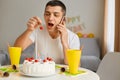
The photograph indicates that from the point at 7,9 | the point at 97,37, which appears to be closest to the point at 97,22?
the point at 97,37

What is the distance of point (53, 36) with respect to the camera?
2.06 meters

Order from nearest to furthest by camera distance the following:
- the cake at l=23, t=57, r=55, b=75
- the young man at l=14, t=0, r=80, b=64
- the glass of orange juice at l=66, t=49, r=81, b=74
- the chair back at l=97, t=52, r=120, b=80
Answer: the cake at l=23, t=57, r=55, b=75 → the glass of orange juice at l=66, t=49, r=81, b=74 → the chair back at l=97, t=52, r=120, b=80 → the young man at l=14, t=0, r=80, b=64

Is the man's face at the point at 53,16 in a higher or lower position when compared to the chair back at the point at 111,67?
higher

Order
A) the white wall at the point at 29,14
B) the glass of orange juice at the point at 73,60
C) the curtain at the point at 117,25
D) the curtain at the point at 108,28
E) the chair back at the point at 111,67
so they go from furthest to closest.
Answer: the white wall at the point at 29,14 < the curtain at the point at 108,28 < the curtain at the point at 117,25 < the chair back at the point at 111,67 < the glass of orange juice at the point at 73,60

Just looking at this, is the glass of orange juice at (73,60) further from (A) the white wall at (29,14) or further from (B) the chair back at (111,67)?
(A) the white wall at (29,14)

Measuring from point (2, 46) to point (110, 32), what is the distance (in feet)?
7.67

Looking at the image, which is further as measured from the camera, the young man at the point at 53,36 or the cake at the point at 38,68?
the young man at the point at 53,36

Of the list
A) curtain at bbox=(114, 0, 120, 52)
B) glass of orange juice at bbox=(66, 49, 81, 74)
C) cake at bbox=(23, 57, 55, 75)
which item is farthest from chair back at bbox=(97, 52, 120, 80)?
curtain at bbox=(114, 0, 120, 52)

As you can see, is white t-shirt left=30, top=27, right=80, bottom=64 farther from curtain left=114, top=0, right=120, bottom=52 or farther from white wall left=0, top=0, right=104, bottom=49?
white wall left=0, top=0, right=104, bottom=49

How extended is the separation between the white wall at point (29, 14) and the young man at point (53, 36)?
259 centimetres

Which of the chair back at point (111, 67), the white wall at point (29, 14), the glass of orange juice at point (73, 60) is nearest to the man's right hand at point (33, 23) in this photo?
the glass of orange juice at point (73, 60)

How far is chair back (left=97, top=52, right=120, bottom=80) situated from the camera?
182 cm

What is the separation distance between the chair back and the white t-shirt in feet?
0.96

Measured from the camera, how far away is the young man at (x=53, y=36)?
→ 196cm
